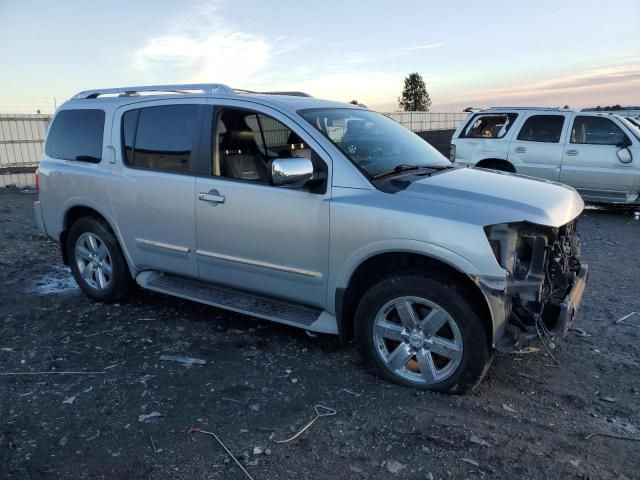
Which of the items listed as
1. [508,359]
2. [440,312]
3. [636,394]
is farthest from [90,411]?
[636,394]

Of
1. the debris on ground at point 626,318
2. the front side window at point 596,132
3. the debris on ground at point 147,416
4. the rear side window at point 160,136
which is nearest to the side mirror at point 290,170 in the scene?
the rear side window at point 160,136

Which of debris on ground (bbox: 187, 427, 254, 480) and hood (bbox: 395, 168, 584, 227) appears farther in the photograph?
hood (bbox: 395, 168, 584, 227)

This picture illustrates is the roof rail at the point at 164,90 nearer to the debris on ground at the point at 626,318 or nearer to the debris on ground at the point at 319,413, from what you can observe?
the debris on ground at the point at 319,413

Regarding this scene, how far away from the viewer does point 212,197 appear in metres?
4.03

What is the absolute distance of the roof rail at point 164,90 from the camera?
14.1 ft

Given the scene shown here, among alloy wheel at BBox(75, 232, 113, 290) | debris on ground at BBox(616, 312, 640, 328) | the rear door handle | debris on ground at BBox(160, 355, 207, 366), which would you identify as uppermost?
the rear door handle

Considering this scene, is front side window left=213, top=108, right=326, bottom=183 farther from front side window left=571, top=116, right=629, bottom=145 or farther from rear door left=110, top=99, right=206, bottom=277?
front side window left=571, top=116, right=629, bottom=145

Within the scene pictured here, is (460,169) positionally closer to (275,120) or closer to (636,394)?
(275,120)

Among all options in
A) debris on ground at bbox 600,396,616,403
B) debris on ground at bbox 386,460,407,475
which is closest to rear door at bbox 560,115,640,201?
debris on ground at bbox 600,396,616,403

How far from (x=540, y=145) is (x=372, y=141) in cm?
664

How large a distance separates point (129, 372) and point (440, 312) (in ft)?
7.39

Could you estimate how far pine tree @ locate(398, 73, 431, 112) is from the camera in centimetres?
6222

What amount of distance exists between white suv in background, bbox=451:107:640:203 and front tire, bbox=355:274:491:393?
284 inches

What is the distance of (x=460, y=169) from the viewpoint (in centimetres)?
418
